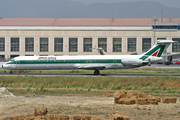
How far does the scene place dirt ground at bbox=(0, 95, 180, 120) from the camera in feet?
49.3

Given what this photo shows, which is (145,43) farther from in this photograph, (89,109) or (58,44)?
(89,109)

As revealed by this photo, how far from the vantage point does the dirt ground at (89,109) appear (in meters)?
15.0

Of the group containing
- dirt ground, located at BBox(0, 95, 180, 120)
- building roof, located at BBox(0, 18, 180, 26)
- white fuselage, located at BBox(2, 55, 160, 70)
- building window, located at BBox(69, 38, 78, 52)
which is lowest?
dirt ground, located at BBox(0, 95, 180, 120)

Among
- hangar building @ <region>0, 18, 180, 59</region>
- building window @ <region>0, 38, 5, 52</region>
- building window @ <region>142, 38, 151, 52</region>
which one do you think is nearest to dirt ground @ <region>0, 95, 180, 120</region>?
hangar building @ <region>0, 18, 180, 59</region>

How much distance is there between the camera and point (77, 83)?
104 ft

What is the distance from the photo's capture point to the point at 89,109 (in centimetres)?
1634

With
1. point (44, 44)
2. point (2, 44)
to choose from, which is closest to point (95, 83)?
point (44, 44)

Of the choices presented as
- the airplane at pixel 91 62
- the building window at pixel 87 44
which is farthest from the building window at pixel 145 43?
the airplane at pixel 91 62

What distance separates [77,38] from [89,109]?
77.5m

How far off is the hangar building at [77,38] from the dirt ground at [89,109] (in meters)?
73.6

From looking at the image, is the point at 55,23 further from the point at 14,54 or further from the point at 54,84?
the point at 54,84

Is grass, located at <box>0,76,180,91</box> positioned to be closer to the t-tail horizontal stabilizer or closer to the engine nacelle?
the engine nacelle

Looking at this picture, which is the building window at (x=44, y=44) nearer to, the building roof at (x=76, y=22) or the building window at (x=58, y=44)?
the building window at (x=58, y=44)

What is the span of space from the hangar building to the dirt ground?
73.6 metres
